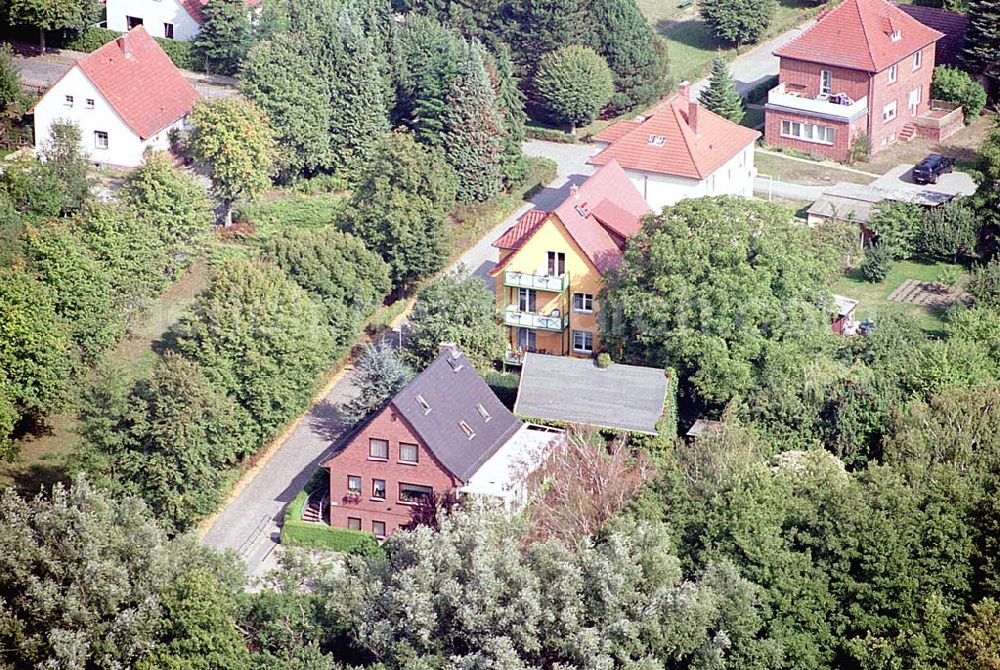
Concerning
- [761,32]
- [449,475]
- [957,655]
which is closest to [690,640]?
[957,655]

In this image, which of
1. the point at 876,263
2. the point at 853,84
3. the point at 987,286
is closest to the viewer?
the point at 987,286

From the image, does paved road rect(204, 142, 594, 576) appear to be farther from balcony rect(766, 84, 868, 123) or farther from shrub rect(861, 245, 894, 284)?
balcony rect(766, 84, 868, 123)

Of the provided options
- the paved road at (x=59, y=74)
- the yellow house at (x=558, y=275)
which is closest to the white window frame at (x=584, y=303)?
the yellow house at (x=558, y=275)

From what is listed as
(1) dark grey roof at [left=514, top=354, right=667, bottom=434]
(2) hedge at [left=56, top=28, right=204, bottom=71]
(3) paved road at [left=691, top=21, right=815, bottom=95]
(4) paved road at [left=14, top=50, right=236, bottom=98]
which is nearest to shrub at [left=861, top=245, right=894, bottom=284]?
(1) dark grey roof at [left=514, top=354, right=667, bottom=434]

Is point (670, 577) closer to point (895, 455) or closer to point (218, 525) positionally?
point (895, 455)

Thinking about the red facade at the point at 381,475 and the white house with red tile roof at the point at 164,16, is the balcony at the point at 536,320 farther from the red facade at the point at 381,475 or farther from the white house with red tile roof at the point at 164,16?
the white house with red tile roof at the point at 164,16

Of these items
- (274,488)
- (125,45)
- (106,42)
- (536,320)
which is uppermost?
(125,45)

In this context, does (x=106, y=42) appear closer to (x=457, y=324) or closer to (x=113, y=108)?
(x=113, y=108)

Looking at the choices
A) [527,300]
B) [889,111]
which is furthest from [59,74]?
[889,111]
